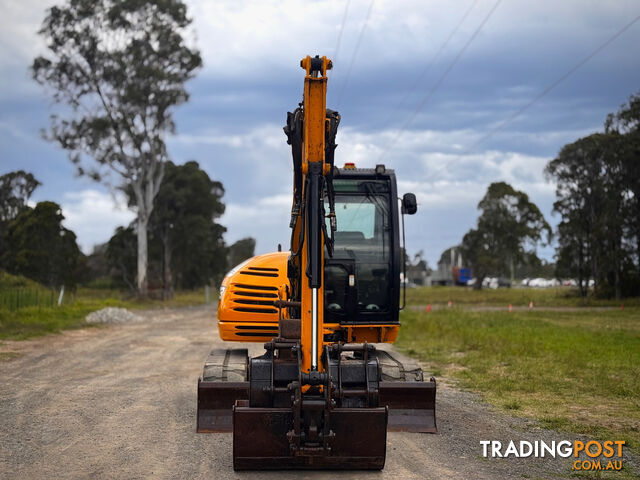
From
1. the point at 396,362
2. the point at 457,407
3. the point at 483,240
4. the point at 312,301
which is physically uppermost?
the point at 483,240

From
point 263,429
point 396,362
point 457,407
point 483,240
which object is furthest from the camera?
point 483,240

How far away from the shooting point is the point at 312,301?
6121 millimetres

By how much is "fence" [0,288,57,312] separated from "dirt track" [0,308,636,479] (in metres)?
12.5

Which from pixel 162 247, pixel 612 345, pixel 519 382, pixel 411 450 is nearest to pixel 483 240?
pixel 162 247

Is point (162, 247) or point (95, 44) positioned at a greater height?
point (95, 44)

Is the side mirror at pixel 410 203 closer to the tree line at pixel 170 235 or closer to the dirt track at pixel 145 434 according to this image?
the dirt track at pixel 145 434

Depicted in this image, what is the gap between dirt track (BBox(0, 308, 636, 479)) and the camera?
6.31 m

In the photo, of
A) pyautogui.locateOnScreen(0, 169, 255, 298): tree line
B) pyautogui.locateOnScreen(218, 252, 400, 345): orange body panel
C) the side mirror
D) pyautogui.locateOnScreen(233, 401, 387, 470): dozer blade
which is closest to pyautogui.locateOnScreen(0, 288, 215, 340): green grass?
pyautogui.locateOnScreen(218, 252, 400, 345): orange body panel

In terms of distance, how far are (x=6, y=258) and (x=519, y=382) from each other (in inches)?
1864

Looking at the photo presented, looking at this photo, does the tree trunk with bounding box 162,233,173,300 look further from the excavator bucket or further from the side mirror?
the excavator bucket

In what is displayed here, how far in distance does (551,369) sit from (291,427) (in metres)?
8.45

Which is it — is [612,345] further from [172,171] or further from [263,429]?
[172,171]

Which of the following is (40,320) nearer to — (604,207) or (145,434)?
(145,434)

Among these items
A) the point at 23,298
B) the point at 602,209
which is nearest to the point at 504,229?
the point at 602,209
